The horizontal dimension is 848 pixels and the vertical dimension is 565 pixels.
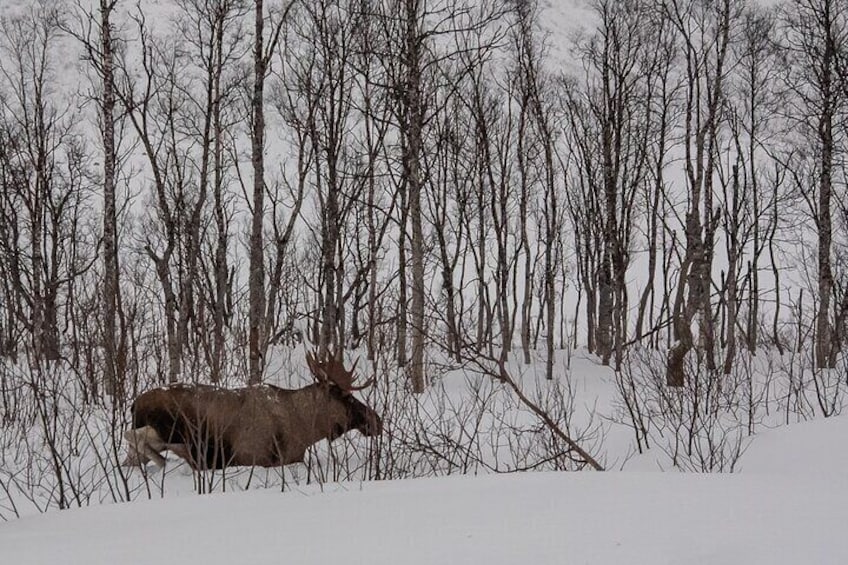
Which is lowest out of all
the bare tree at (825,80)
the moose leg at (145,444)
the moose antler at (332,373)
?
the moose leg at (145,444)

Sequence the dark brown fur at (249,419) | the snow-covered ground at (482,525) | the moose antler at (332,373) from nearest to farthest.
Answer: the snow-covered ground at (482,525) → the dark brown fur at (249,419) → the moose antler at (332,373)

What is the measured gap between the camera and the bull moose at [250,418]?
263 inches

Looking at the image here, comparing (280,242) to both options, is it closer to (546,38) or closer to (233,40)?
(233,40)

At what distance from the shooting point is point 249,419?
6.88m

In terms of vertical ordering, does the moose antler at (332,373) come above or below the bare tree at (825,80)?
below

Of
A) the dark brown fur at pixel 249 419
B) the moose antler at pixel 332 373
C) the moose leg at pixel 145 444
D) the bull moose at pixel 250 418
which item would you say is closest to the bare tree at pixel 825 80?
the moose antler at pixel 332 373

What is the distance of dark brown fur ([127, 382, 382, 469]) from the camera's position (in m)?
6.67

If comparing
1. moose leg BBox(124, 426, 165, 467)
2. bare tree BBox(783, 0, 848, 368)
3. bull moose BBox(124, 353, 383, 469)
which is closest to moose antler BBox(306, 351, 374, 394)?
bull moose BBox(124, 353, 383, 469)

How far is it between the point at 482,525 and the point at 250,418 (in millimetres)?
4258

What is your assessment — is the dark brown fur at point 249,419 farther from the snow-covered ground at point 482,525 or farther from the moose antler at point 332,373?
the snow-covered ground at point 482,525

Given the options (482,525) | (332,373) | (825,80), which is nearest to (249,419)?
(332,373)

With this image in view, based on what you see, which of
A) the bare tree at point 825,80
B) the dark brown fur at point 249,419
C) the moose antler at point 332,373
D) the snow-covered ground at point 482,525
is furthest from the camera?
the bare tree at point 825,80

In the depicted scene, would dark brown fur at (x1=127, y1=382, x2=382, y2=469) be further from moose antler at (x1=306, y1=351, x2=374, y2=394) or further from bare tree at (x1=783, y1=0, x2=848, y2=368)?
bare tree at (x1=783, y1=0, x2=848, y2=368)

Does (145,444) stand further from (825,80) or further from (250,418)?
(825,80)
